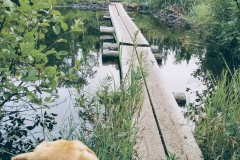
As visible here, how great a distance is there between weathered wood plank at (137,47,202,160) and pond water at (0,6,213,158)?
0.30 meters

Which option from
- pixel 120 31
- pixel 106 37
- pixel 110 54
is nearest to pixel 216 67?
pixel 110 54

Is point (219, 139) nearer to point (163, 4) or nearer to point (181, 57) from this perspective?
point (181, 57)

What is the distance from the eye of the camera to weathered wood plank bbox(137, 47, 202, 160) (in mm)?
3041

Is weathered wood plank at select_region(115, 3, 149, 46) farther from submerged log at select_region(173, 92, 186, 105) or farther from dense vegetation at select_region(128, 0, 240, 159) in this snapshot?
submerged log at select_region(173, 92, 186, 105)

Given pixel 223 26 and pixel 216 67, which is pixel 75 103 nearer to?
pixel 216 67

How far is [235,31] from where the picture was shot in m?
7.79

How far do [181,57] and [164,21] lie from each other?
5663mm

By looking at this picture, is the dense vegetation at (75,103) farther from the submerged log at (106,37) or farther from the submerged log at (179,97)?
the submerged log at (106,37)

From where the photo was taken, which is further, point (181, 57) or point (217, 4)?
point (217, 4)

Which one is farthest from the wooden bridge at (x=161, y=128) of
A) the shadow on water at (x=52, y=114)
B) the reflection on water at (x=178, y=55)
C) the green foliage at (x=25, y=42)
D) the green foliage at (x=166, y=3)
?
the green foliage at (x=166, y=3)

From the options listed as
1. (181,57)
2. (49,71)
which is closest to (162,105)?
(49,71)

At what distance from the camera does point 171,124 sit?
3.50m

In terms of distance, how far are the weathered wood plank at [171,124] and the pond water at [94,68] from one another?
30cm

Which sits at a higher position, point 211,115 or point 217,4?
point 217,4
